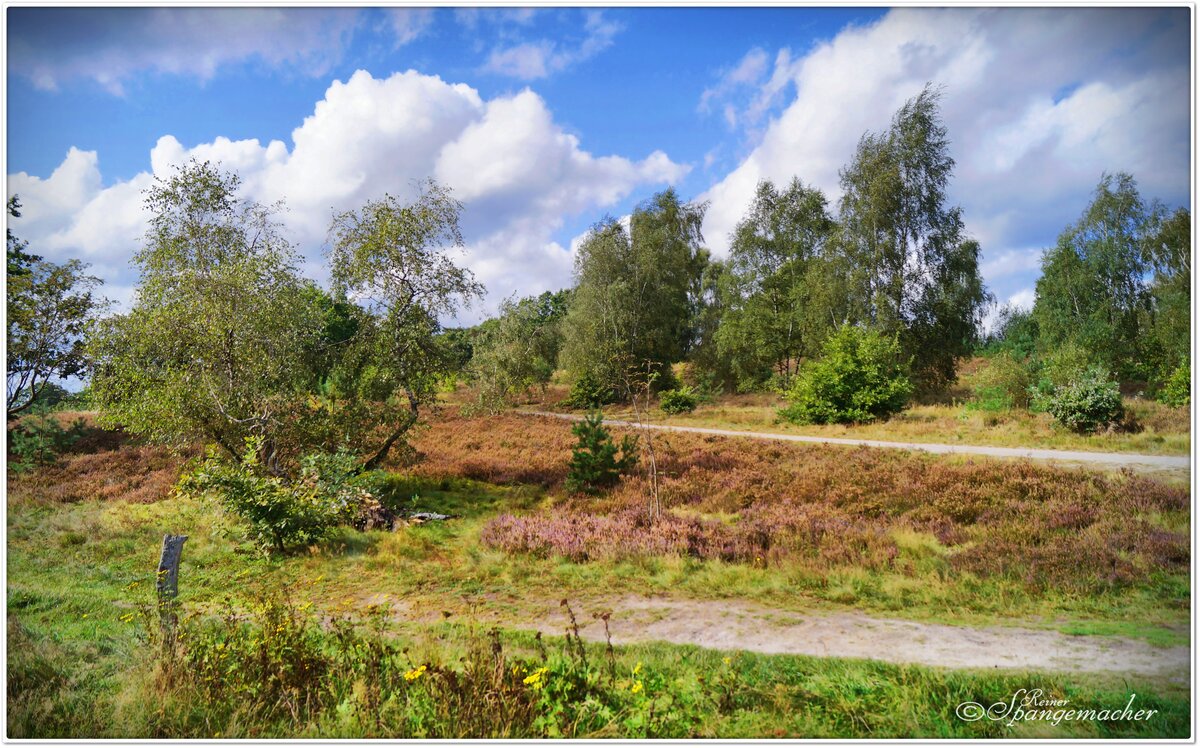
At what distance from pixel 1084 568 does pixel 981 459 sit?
650 cm

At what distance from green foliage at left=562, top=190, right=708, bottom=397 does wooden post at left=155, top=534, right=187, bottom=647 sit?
87.2 feet

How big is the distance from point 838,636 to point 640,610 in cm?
221

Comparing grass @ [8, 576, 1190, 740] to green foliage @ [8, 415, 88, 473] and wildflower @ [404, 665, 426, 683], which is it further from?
green foliage @ [8, 415, 88, 473]

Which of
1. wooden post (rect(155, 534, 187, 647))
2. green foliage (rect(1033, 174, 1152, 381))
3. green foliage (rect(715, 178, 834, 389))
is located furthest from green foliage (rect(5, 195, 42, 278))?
green foliage (rect(715, 178, 834, 389))

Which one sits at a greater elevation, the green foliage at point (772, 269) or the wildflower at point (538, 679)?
the green foliage at point (772, 269)

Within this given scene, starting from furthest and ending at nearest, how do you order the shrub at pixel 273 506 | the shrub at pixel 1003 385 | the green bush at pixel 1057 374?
the shrub at pixel 1003 385
the green bush at pixel 1057 374
the shrub at pixel 273 506

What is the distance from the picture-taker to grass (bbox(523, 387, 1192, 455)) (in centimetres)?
1155

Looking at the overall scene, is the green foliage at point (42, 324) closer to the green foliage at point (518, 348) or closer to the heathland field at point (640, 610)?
the heathland field at point (640, 610)

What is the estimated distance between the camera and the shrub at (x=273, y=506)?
9.33 meters

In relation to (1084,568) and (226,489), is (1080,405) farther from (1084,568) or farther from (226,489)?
(226,489)

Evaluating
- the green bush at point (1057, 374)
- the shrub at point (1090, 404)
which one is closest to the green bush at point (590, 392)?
the green bush at point (1057, 374)

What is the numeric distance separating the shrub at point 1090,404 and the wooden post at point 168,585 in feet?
63.1

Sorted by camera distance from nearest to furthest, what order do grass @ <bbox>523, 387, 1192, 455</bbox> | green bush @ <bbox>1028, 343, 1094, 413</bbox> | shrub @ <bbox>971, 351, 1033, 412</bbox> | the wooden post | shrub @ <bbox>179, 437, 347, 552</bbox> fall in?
the wooden post, shrub @ <bbox>179, 437, 347, 552</bbox>, grass @ <bbox>523, 387, 1192, 455</bbox>, green bush @ <bbox>1028, 343, 1094, 413</bbox>, shrub @ <bbox>971, 351, 1033, 412</bbox>

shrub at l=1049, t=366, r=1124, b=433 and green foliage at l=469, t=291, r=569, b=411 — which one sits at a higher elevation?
green foliage at l=469, t=291, r=569, b=411
